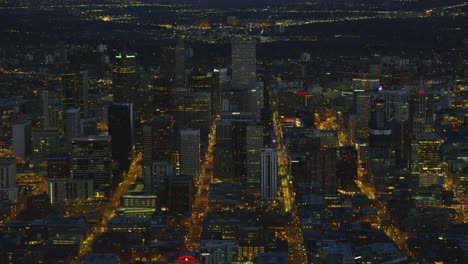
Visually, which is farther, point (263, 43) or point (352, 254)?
point (263, 43)

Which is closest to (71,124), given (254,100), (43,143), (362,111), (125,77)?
(43,143)

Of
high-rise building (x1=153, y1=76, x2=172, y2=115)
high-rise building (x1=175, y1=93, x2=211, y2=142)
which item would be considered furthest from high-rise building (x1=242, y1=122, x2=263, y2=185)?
high-rise building (x1=153, y1=76, x2=172, y2=115)

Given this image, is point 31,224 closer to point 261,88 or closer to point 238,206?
point 238,206

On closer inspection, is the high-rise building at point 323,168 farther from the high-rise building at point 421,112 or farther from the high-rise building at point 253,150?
the high-rise building at point 421,112

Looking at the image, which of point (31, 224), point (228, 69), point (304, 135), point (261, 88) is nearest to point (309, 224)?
point (31, 224)

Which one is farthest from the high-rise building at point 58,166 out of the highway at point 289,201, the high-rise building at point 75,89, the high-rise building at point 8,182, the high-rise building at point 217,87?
the high-rise building at point 217,87

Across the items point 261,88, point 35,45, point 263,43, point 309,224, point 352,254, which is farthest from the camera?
point 263,43
